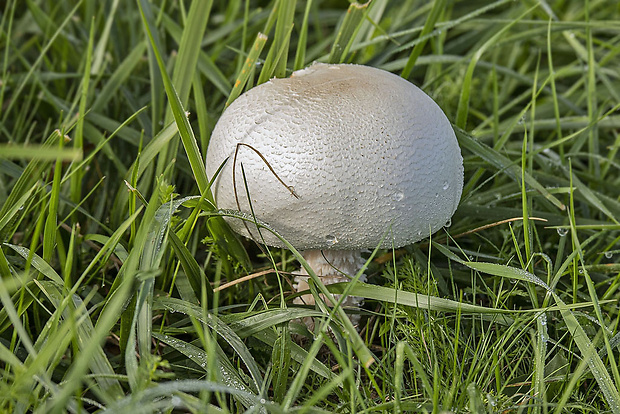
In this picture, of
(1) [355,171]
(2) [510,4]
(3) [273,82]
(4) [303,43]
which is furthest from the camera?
(2) [510,4]

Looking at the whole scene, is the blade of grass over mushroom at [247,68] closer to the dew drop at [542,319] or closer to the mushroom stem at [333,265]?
the mushroom stem at [333,265]

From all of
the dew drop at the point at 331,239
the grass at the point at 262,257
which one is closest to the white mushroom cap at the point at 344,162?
the dew drop at the point at 331,239

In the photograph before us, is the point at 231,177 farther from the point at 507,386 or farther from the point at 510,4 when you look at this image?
the point at 510,4

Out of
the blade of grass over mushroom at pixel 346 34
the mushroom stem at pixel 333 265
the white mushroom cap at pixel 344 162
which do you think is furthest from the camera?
the blade of grass over mushroom at pixel 346 34

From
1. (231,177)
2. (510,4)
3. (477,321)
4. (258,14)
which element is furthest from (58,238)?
(510,4)

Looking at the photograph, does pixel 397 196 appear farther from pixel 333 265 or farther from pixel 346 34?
pixel 346 34

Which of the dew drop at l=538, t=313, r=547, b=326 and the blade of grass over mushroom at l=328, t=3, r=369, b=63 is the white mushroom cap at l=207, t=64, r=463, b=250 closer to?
the dew drop at l=538, t=313, r=547, b=326

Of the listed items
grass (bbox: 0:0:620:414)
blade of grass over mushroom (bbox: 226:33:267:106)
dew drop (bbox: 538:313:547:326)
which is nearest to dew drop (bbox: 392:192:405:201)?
grass (bbox: 0:0:620:414)
